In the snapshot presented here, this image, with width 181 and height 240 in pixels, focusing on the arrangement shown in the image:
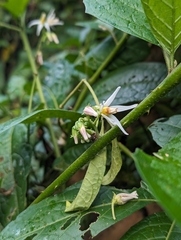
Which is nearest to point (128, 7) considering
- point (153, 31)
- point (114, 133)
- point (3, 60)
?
point (153, 31)

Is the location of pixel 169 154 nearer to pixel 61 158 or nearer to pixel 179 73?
pixel 179 73

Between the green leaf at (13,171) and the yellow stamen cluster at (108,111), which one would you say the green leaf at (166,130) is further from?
the green leaf at (13,171)

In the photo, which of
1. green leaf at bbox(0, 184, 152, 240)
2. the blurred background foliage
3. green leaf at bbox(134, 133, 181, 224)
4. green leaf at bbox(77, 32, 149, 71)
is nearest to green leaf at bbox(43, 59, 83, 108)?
the blurred background foliage

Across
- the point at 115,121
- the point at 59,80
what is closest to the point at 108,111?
the point at 115,121

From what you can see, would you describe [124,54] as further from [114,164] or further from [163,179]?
[163,179]

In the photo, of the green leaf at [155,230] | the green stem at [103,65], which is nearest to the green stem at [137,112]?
the green leaf at [155,230]

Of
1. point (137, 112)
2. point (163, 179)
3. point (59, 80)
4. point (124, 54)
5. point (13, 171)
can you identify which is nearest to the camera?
point (163, 179)
